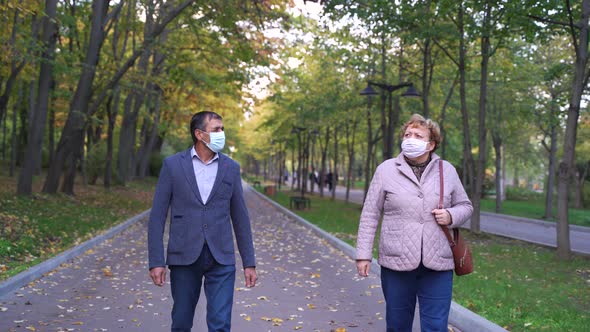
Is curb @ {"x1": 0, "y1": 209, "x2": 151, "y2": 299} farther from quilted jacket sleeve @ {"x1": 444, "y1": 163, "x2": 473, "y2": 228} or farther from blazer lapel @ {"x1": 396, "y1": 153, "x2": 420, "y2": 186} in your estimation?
quilted jacket sleeve @ {"x1": 444, "y1": 163, "x2": 473, "y2": 228}

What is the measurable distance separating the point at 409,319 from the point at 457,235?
616mm

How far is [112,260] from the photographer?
450 inches

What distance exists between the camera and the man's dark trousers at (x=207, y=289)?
4.03 metres

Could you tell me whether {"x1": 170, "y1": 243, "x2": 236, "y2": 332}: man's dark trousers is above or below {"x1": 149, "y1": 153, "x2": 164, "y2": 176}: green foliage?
below

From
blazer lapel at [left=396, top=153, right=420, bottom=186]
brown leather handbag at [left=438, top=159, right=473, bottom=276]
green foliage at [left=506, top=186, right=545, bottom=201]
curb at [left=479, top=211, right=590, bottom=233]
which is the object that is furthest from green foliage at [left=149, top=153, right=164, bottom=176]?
brown leather handbag at [left=438, top=159, right=473, bottom=276]

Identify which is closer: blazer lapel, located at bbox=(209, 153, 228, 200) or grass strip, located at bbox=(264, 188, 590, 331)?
blazer lapel, located at bbox=(209, 153, 228, 200)

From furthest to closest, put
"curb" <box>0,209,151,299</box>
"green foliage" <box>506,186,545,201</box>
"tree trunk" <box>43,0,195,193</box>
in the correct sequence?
"green foliage" <box>506,186,545,201</box>, "tree trunk" <box>43,0,195,193</box>, "curb" <box>0,209,151,299</box>

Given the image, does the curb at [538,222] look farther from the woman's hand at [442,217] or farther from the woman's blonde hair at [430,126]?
the woman's hand at [442,217]

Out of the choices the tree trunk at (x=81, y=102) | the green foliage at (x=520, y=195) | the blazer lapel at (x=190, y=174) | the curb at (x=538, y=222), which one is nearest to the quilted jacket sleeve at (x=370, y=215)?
the blazer lapel at (x=190, y=174)

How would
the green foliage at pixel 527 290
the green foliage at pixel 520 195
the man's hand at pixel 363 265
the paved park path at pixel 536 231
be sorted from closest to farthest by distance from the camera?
the man's hand at pixel 363 265 → the green foliage at pixel 527 290 → the paved park path at pixel 536 231 → the green foliage at pixel 520 195

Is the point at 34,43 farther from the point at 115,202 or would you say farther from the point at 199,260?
the point at 199,260

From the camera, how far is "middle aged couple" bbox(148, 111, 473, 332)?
400 cm

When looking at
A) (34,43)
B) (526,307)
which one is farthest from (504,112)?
(526,307)

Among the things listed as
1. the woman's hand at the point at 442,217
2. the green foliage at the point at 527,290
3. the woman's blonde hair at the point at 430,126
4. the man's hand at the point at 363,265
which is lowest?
the green foliage at the point at 527,290
